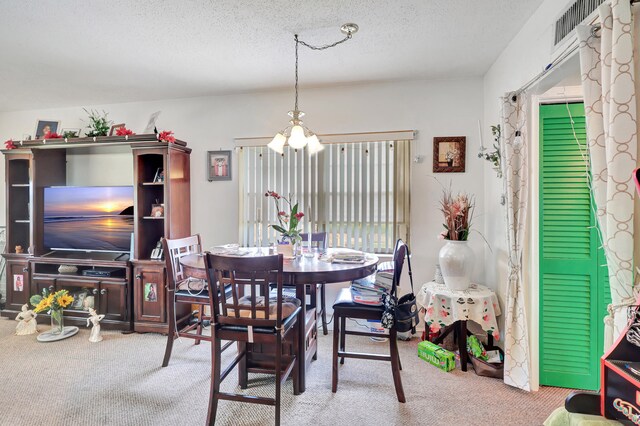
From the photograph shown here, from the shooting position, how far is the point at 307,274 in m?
1.88

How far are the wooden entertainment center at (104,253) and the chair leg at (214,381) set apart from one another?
1.59m

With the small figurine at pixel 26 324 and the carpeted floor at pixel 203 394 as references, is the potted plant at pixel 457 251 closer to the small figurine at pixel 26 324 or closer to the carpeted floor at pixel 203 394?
the carpeted floor at pixel 203 394

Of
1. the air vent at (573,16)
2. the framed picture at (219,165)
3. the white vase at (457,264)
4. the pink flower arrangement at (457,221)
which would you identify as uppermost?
the air vent at (573,16)

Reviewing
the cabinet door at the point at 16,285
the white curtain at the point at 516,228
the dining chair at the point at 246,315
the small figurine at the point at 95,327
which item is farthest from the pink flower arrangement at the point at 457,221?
the cabinet door at the point at 16,285

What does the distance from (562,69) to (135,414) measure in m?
3.18

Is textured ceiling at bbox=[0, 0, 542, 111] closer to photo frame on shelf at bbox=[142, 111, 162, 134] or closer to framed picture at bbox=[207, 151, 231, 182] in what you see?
photo frame on shelf at bbox=[142, 111, 162, 134]

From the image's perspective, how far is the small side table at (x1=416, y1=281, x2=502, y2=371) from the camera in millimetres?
2395

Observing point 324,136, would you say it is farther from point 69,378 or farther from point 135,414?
point 69,378

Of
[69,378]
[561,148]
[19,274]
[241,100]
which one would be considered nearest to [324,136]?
[241,100]

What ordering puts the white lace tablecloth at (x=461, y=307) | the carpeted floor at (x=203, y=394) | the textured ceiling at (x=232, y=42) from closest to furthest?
1. the carpeted floor at (x=203, y=394)
2. the textured ceiling at (x=232, y=42)
3. the white lace tablecloth at (x=461, y=307)

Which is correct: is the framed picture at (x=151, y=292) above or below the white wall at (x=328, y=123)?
below

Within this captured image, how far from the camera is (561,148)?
215 cm

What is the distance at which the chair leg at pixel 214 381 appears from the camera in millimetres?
1749

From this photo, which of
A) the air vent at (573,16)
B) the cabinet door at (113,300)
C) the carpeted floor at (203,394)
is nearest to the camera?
the air vent at (573,16)
